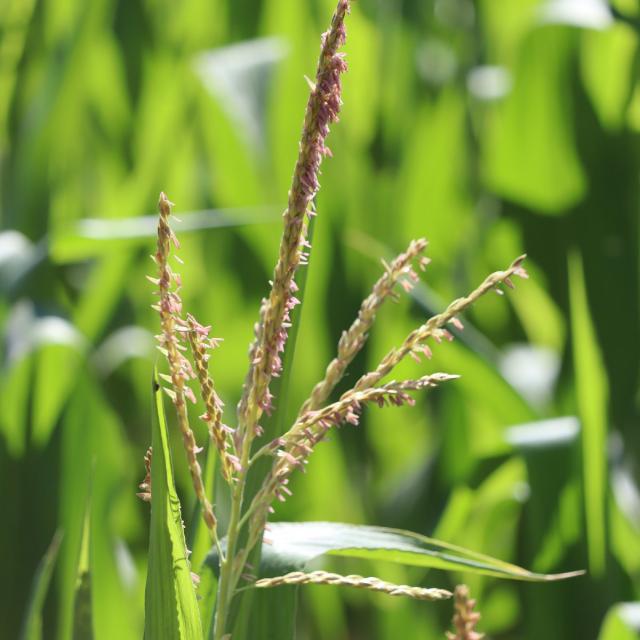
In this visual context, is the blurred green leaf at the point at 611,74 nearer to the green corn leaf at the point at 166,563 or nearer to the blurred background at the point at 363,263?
the blurred background at the point at 363,263

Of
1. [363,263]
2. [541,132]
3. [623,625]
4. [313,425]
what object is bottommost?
[623,625]

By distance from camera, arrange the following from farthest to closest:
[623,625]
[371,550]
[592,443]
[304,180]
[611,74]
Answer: [611,74]
[592,443]
[623,625]
[371,550]
[304,180]

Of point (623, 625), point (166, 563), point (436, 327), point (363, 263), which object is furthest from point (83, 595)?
point (363, 263)

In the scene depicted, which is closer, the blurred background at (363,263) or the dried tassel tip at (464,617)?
the dried tassel tip at (464,617)

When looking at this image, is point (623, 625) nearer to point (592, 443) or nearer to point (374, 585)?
point (592, 443)

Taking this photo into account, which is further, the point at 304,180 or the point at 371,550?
the point at 371,550

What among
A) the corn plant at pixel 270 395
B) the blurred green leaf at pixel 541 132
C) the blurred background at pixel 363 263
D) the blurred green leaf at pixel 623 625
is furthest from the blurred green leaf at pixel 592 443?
the corn plant at pixel 270 395

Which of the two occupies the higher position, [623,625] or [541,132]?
[541,132]
